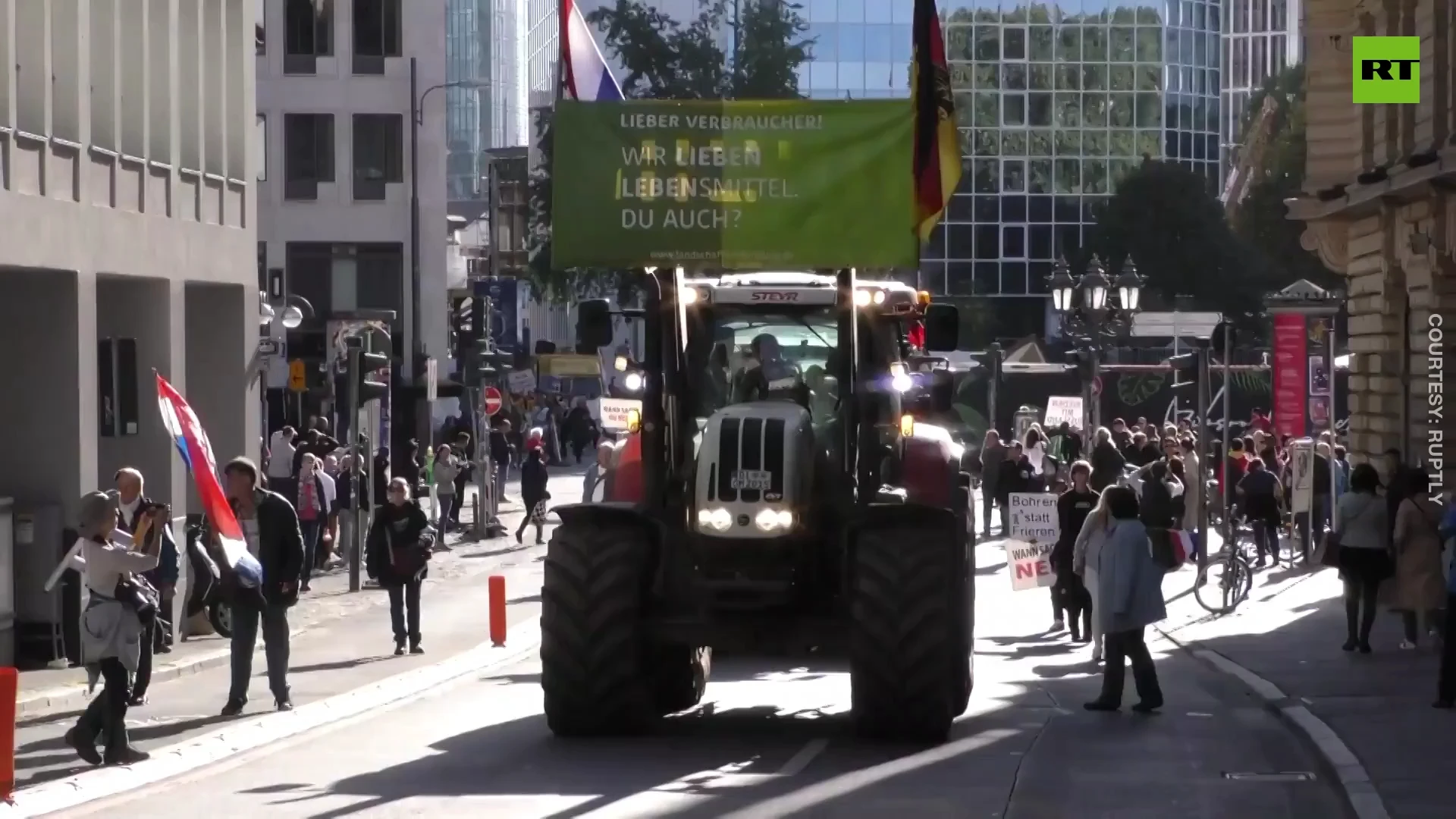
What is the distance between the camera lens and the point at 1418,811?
12.6 metres

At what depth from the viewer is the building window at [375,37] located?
61.8 m

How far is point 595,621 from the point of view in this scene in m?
15.5

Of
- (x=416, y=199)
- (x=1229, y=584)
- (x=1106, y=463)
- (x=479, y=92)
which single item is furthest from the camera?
(x=479, y=92)

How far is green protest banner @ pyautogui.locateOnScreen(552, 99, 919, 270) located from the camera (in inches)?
625

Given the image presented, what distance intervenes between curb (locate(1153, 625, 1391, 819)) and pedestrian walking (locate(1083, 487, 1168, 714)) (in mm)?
1090

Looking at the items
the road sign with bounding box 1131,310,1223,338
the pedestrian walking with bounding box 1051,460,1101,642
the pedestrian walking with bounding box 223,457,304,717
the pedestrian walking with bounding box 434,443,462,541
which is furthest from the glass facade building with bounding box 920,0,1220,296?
the pedestrian walking with bounding box 223,457,304,717

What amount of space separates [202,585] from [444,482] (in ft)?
54.7

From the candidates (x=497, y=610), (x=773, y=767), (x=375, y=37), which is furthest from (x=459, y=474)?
(x=773, y=767)

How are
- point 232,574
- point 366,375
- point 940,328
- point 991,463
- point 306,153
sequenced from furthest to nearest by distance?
point 306,153, point 991,463, point 366,375, point 232,574, point 940,328

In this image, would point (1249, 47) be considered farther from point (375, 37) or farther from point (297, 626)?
point (297, 626)

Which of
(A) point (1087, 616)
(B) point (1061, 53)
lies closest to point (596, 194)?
(A) point (1087, 616)

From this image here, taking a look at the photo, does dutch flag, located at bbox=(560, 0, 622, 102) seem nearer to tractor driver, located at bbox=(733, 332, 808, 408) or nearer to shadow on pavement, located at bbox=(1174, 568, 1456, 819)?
tractor driver, located at bbox=(733, 332, 808, 408)

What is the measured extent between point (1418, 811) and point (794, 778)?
139 inches

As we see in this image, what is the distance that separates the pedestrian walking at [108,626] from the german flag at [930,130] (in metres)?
5.50
